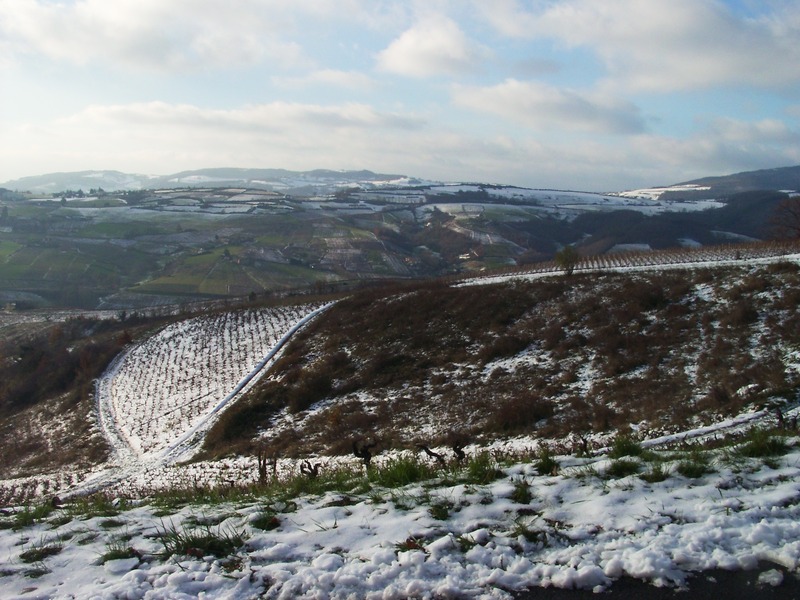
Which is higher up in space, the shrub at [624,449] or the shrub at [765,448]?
the shrub at [765,448]

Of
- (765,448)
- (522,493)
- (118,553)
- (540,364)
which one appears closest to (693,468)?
(765,448)

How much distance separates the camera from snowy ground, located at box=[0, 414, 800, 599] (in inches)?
171

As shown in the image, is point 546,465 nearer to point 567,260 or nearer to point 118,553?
point 118,553

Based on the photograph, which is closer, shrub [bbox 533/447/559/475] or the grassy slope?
shrub [bbox 533/447/559/475]

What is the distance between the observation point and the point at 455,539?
16.1 feet

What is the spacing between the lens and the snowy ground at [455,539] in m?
4.35

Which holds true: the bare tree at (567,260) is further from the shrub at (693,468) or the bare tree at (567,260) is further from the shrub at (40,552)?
the shrub at (40,552)

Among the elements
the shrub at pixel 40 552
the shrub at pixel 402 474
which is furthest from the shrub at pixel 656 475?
the shrub at pixel 40 552

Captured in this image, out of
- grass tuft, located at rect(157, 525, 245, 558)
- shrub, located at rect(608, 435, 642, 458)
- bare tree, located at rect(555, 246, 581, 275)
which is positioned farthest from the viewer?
bare tree, located at rect(555, 246, 581, 275)

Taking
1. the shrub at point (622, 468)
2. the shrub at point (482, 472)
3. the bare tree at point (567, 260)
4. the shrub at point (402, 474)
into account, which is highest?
the bare tree at point (567, 260)

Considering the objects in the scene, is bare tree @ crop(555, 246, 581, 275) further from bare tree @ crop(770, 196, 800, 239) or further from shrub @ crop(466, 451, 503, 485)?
shrub @ crop(466, 451, 503, 485)

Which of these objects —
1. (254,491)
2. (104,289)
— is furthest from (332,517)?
(104,289)

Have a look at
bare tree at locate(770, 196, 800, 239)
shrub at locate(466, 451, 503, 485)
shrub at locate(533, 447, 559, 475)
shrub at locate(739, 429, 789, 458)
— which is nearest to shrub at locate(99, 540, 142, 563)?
shrub at locate(466, 451, 503, 485)

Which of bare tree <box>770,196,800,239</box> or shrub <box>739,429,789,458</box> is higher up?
bare tree <box>770,196,800,239</box>
